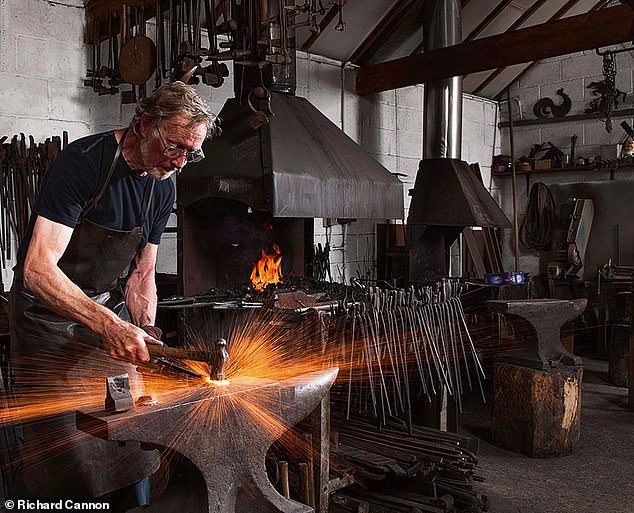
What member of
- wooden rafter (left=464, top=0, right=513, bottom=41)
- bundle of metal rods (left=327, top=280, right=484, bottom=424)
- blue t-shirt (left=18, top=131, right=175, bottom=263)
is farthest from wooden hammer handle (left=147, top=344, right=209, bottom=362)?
wooden rafter (left=464, top=0, right=513, bottom=41)

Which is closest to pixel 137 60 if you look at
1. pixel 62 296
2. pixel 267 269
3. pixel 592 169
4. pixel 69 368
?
pixel 267 269

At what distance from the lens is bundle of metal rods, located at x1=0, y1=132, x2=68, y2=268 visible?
14.2 feet

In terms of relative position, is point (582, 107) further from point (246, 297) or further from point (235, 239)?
point (246, 297)

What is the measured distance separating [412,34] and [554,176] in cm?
254

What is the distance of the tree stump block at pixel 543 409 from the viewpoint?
4219 millimetres

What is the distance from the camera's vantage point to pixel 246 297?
412 centimetres

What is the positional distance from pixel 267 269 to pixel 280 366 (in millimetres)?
1677

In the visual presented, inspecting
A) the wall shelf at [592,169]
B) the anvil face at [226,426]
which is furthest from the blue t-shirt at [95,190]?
the wall shelf at [592,169]

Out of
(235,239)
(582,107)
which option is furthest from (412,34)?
(235,239)

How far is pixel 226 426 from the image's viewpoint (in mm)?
1946

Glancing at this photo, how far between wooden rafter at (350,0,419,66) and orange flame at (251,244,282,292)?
253 centimetres

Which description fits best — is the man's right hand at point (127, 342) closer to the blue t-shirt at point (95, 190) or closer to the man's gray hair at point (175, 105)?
the blue t-shirt at point (95, 190)

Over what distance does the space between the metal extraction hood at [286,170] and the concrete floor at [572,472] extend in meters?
1.81

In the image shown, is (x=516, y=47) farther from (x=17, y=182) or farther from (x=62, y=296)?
(x=62, y=296)
